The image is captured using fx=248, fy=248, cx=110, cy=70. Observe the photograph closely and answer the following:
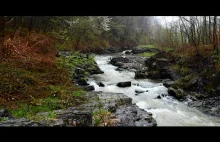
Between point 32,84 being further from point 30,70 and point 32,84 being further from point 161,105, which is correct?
point 161,105

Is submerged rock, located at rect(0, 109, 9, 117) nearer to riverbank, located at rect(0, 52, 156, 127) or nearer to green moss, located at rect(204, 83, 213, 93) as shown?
riverbank, located at rect(0, 52, 156, 127)

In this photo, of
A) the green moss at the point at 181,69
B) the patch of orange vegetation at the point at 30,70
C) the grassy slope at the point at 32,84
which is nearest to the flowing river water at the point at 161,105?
the green moss at the point at 181,69

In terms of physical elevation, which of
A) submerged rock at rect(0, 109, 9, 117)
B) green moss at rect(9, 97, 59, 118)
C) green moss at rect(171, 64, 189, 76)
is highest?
submerged rock at rect(0, 109, 9, 117)

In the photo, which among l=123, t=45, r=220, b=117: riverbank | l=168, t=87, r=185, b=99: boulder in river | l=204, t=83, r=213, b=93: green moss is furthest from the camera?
l=168, t=87, r=185, b=99: boulder in river

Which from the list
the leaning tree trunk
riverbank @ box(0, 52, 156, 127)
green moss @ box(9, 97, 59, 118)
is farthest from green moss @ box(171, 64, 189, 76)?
the leaning tree trunk

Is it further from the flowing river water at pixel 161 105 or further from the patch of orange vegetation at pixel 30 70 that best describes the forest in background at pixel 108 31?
the flowing river water at pixel 161 105

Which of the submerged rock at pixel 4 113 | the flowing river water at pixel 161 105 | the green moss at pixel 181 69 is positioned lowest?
the flowing river water at pixel 161 105

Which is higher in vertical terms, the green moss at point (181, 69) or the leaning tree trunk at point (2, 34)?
the leaning tree trunk at point (2, 34)

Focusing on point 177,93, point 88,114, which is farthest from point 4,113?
point 177,93
